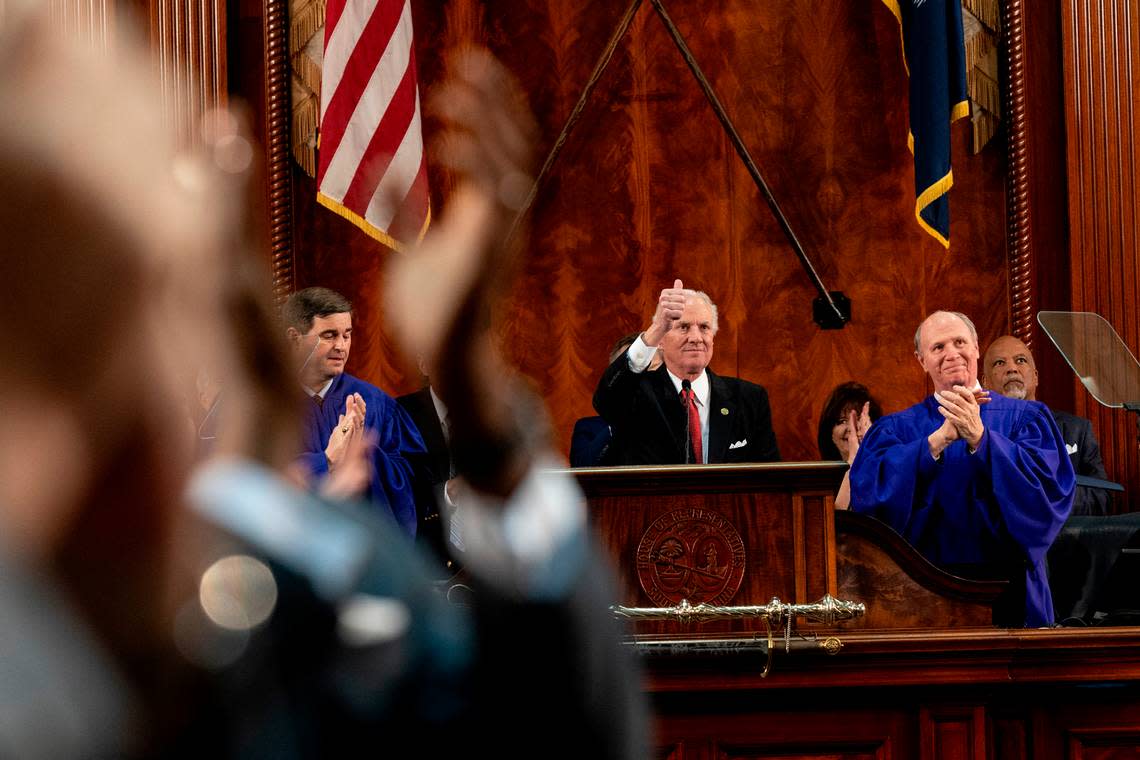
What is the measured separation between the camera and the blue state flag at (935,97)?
21.1ft

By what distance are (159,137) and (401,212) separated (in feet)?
1.30

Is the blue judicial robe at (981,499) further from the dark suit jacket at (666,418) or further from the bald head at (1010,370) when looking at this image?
the bald head at (1010,370)

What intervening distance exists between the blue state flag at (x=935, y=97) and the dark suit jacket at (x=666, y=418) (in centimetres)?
202

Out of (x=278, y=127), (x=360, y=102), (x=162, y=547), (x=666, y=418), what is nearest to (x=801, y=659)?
(x=666, y=418)

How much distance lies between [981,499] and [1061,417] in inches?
73.4

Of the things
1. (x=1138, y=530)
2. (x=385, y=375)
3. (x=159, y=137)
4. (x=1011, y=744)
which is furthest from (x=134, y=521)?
(x=385, y=375)

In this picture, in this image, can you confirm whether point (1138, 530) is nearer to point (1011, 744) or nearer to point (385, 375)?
point (1011, 744)

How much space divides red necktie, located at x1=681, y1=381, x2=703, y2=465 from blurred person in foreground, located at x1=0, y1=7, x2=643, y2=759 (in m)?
4.15

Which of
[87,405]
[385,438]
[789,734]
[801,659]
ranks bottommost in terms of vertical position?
[789,734]

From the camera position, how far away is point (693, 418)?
4.77 metres

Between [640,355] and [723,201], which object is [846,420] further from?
[640,355]

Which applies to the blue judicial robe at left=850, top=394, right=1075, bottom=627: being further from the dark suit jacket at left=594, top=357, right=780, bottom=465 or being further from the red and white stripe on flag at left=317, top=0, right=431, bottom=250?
the red and white stripe on flag at left=317, top=0, right=431, bottom=250

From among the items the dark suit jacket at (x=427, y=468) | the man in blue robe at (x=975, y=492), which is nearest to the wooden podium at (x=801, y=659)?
the man in blue robe at (x=975, y=492)

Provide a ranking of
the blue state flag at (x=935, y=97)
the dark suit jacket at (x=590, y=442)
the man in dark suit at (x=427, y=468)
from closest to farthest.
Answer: the man in dark suit at (x=427, y=468), the dark suit jacket at (x=590, y=442), the blue state flag at (x=935, y=97)
